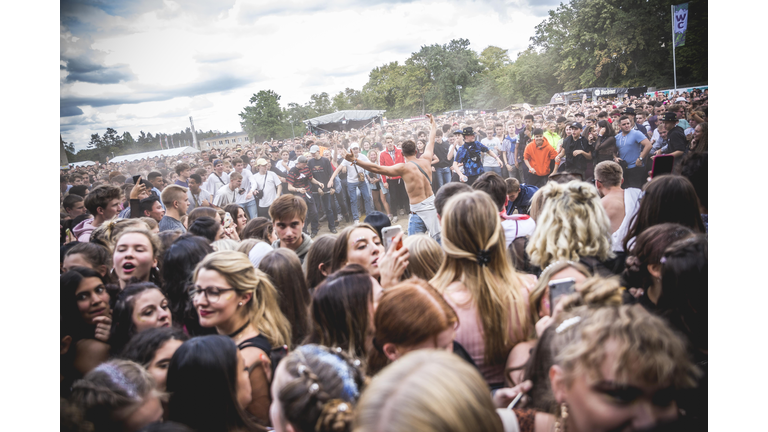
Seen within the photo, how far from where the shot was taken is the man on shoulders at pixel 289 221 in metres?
3.69

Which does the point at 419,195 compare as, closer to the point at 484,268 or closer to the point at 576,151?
the point at 576,151

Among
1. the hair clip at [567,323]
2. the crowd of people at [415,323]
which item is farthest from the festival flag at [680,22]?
the hair clip at [567,323]

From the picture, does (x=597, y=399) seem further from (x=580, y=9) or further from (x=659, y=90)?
(x=659, y=90)

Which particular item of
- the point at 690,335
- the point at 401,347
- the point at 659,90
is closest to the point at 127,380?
the point at 401,347

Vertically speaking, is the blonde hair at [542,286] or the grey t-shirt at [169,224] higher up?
the grey t-shirt at [169,224]

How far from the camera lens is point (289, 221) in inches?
146

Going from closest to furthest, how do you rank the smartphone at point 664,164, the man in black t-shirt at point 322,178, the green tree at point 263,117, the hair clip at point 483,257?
the hair clip at point 483,257 → the smartphone at point 664,164 → the green tree at point 263,117 → the man in black t-shirt at point 322,178

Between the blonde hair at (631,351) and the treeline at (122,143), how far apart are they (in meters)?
9.34

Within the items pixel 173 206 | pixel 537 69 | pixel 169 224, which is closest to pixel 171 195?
pixel 173 206

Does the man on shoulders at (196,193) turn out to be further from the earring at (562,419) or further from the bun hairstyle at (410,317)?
the earring at (562,419)

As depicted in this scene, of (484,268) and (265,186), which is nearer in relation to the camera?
(484,268)

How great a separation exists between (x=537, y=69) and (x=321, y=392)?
10.9m

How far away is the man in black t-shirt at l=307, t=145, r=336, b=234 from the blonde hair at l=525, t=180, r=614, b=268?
23.5 feet

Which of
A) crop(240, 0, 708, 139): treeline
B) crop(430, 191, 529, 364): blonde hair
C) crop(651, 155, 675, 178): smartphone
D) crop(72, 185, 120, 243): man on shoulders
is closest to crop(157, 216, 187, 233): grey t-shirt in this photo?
crop(72, 185, 120, 243): man on shoulders
